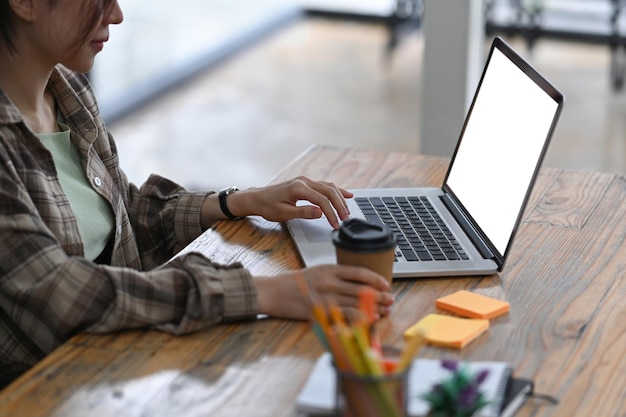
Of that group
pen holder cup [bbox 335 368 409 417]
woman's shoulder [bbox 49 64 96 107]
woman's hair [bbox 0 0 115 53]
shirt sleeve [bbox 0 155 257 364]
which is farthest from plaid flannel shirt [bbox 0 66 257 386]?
pen holder cup [bbox 335 368 409 417]

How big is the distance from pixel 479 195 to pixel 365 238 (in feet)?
1.25

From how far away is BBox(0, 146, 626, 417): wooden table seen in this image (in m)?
1.29

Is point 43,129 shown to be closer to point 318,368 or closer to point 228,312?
point 228,312

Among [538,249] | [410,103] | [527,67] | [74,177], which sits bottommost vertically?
[410,103]

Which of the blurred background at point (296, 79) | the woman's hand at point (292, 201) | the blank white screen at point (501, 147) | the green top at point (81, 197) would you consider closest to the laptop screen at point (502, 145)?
the blank white screen at point (501, 147)

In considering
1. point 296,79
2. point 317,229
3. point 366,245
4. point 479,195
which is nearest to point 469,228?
point 479,195

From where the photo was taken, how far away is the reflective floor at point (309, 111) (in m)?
4.63

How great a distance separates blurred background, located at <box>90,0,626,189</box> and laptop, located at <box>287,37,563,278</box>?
7.42 feet

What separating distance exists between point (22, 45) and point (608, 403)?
1.02 meters

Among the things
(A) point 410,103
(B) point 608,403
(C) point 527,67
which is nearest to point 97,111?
(C) point 527,67

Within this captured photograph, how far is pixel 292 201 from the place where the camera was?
5.96ft

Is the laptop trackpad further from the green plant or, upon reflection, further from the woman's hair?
the green plant

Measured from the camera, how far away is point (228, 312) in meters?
1.48

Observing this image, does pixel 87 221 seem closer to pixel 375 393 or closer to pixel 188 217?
pixel 188 217
